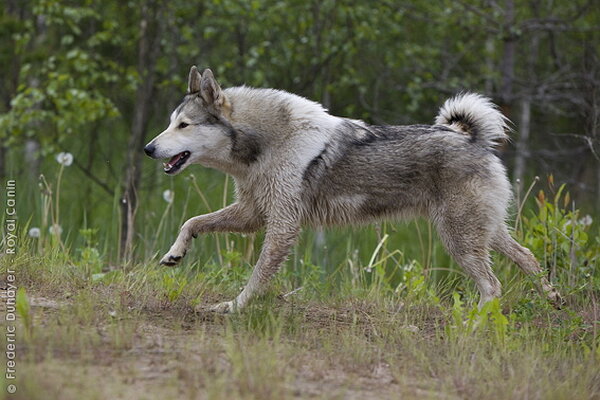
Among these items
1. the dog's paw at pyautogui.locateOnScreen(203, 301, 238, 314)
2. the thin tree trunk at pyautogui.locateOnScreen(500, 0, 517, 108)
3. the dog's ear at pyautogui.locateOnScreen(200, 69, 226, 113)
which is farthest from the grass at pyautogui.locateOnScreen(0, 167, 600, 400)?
the thin tree trunk at pyautogui.locateOnScreen(500, 0, 517, 108)

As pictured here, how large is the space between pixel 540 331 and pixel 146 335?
7.83 feet

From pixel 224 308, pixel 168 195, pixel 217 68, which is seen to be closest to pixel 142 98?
pixel 168 195

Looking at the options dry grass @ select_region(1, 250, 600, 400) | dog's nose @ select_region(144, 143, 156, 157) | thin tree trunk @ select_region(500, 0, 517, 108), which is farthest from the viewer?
thin tree trunk @ select_region(500, 0, 517, 108)

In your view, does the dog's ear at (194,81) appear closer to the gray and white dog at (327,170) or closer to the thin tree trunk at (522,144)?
the gray and white dog at (327,170)

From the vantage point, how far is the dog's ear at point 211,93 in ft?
17.7

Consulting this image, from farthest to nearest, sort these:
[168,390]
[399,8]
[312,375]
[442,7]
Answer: [442,7] < [399,8] < [312,375] < [168,390]

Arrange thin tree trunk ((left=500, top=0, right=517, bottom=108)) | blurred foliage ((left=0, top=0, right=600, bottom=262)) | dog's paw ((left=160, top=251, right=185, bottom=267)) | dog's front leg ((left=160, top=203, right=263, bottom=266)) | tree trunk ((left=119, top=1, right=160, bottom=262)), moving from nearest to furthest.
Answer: dog's paw ((left=160, top=251, right=185, bottom=267))
dog's front leg ((left=160, top=203, right=263, bottom=266))
tree trunk ((left=119, top=1, right=160, bottom=262))
blurred foliage ((left=0, top=0, right=600, bottom=262))
thin tree trunk ((left=500, top=0, right=517, bottom=108))

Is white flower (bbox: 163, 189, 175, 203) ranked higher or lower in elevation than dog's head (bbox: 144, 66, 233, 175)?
lower

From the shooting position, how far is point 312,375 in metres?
3.84

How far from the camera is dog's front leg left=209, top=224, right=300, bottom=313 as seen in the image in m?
5.28

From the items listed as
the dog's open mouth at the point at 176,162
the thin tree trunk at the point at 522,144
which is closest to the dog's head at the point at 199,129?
the dog's open mouth at the point at 176,162

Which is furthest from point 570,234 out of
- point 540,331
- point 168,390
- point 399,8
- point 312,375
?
point 399,8

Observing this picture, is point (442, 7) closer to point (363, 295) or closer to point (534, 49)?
point (534, 49)

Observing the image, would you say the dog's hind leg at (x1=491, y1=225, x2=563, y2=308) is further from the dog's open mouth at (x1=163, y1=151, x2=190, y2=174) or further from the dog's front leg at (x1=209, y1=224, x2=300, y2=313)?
the dog's open mouth at (x1=163, y1=151, x2=190, y2=174)
